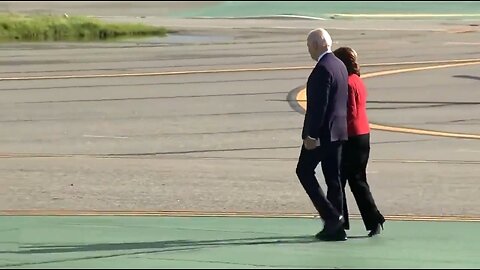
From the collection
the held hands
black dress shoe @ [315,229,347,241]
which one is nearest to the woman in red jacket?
black dress shoe @ [315,229,347,241]

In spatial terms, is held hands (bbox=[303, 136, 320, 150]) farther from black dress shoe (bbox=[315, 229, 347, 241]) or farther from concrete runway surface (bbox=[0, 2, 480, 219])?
concrete runway surface (bbox=[0, 2, 480, 219])

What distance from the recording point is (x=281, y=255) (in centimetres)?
844

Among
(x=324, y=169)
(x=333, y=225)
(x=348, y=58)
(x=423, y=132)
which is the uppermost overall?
(x=348, y=58)

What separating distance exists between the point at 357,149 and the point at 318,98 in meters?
0.73

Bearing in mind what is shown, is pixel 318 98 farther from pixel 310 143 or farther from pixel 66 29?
pixel 66 29

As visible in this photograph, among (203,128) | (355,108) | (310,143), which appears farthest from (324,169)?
(203,128)

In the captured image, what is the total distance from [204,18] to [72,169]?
31.6 metres

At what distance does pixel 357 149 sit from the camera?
9.53 metres

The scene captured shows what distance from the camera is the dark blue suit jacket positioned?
9000mm

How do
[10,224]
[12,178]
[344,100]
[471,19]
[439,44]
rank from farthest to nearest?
[471,19], [439,44], [12,178], [10,224], [344,100]

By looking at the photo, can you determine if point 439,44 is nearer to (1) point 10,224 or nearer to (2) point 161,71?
(2) point 161,71

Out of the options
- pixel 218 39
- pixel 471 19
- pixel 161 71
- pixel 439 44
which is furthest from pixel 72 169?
pixel 471 19

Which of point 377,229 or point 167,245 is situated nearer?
point 167,245

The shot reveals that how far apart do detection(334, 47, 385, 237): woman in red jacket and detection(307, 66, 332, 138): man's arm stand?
0.49 metres
